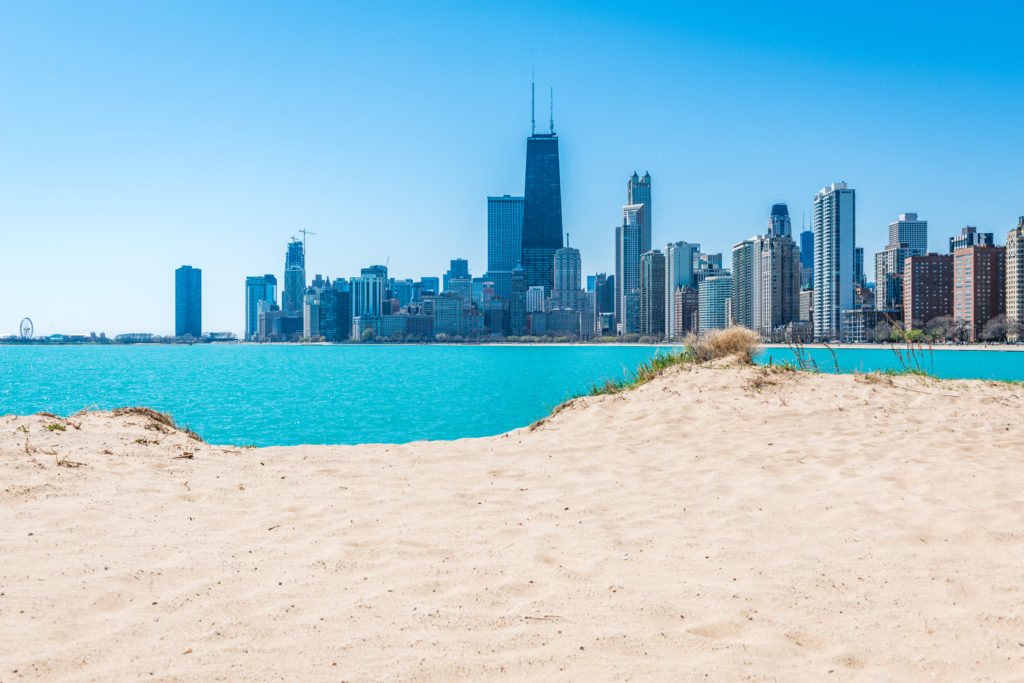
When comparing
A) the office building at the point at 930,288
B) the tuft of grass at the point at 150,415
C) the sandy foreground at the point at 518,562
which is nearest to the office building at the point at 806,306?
the office building at the point at 930,288

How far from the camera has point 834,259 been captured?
17788 cm

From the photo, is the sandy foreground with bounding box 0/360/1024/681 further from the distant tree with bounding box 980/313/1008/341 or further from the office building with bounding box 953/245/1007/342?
the office building with bounding box 953/245/1007/342

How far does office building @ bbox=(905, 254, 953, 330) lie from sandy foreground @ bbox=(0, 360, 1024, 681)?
6762 inches

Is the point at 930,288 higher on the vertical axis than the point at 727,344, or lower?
higher

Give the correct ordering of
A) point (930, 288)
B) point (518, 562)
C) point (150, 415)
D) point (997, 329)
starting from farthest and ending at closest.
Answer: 1. point (930, 288)
2. point (997, 329)
3. point (150, 415)
4. point (518, 562)

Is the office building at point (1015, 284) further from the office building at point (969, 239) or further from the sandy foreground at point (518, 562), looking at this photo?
the sandy foreground at point (518, 562)

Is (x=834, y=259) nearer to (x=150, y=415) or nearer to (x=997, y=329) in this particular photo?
(x=997, y=329)

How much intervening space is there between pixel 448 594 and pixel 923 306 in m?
180

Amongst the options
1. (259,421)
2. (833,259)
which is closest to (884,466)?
(259,421)

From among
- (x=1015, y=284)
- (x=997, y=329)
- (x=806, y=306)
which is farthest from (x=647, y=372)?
(x=806, y=306)

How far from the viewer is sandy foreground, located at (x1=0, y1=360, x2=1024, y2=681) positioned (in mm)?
3020

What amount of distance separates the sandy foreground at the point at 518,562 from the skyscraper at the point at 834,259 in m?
186

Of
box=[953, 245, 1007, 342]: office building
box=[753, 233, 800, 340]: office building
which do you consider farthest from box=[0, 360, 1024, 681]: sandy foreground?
box=[753, 233, 800, 340]: office building

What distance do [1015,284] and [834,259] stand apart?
4892cm
